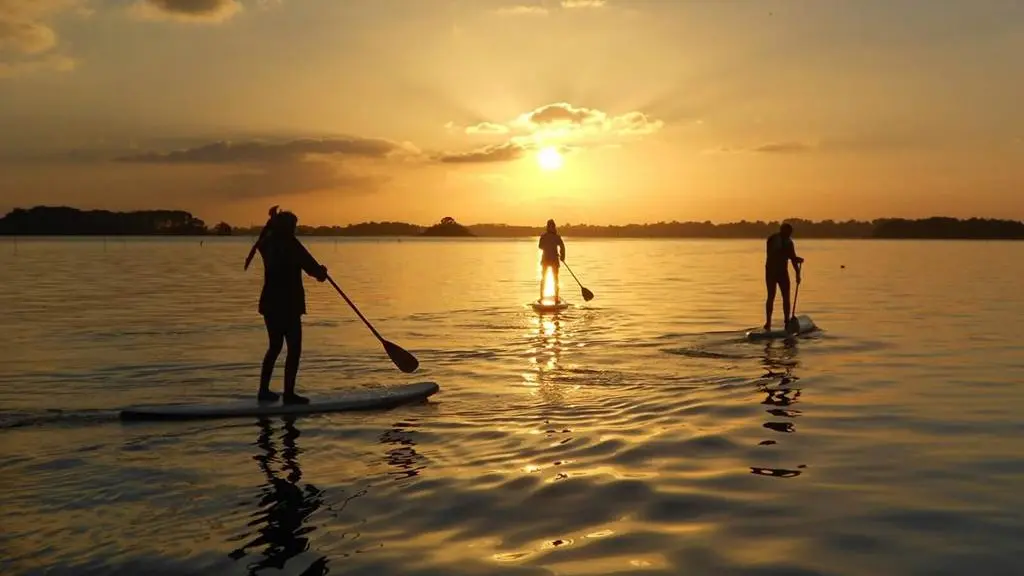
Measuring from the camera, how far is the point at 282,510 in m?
6.39

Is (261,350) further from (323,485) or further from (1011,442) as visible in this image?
(1011,442)

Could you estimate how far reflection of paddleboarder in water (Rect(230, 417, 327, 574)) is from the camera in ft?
17.9

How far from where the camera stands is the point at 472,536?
5.81 meters

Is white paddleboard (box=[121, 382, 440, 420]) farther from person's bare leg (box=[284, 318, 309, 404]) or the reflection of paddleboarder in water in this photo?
the reflection of paddleboarder in water

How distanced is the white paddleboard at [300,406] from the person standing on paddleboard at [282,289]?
187 mm

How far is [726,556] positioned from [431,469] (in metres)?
3.04

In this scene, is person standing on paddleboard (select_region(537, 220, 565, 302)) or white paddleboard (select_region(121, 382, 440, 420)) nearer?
white paddleboard (select_region(121, 382, 440, 420))

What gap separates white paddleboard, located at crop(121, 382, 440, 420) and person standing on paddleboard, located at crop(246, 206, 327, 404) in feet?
0.61

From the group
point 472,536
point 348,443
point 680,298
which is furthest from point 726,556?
point 680,298

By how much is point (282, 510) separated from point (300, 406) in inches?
151

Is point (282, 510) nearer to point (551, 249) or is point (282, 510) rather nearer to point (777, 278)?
→ point (777, 278)

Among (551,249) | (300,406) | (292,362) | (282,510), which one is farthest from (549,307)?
(282,510)

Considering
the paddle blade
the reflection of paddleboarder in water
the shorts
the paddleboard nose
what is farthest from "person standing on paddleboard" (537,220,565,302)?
the reflection of paddleboarder in water

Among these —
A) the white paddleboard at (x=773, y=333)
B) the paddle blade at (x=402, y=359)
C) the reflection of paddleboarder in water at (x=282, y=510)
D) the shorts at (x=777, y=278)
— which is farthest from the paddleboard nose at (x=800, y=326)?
the reflection of paddleboarder in water at (x=282, y=510)
